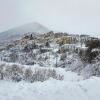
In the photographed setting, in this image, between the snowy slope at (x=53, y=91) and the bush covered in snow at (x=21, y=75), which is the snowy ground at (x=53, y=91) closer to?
the snowy slope at (x=53, y=91)

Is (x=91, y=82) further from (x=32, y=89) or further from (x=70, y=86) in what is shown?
(x=32, y=89)

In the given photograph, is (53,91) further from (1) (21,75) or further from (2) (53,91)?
(1) (21,75)

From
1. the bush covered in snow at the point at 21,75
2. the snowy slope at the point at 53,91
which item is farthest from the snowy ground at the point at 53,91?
the bush covered in snow at the point at 21,75

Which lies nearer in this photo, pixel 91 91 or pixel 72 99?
pixel 72 99

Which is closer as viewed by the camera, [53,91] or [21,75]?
[53,91]

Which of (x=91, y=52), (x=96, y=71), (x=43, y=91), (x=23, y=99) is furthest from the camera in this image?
(x=91, y=52)

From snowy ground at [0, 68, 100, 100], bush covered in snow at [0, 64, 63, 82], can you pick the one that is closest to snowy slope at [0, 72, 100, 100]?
snowy ground at [0, 68, 100, 100]

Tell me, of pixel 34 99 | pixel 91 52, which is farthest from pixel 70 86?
pixel 91 52

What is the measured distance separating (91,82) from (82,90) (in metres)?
1.58

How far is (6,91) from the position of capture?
1602 centimetres

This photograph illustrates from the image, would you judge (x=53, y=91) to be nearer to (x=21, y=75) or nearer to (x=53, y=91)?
(x=53, y=91)

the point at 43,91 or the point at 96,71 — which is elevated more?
the point at 43,91

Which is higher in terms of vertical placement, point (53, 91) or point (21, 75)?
point (53, 91)

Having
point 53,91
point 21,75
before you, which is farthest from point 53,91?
point 21,75
